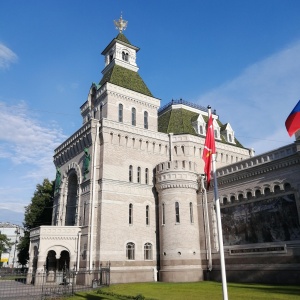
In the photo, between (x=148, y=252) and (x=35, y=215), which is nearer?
(x=148, y=252)

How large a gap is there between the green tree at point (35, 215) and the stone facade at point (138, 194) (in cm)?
1242

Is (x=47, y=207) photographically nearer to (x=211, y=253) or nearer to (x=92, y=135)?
(x=92, y=135)

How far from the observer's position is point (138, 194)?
125 feet

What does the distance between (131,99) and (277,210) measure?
2291cm

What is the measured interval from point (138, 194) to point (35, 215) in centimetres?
2496

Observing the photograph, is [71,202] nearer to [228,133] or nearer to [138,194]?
[138,194]

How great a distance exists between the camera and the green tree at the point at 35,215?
53969mm

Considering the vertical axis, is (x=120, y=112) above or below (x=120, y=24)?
below

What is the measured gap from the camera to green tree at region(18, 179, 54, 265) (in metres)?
54.0

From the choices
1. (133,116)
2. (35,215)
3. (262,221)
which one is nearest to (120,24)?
(133,116)

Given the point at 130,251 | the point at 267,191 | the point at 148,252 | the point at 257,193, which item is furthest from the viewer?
the point at 148,252

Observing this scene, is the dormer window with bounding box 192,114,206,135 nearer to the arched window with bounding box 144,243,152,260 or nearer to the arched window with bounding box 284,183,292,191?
the arched window with bounding box 144,243,152,260

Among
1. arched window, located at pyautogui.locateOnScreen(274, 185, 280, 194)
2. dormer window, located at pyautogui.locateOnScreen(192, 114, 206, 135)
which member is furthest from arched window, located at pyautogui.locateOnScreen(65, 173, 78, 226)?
arched window, located at pyautogui.locateOnScreen(274, 185, 280, 194)

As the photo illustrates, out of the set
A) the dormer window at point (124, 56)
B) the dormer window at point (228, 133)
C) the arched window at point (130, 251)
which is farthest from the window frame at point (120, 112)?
the dormer window at point (228, 133)
